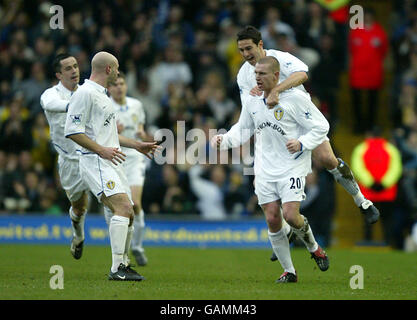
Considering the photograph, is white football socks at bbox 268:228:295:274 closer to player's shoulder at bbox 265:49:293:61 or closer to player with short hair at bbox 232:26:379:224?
player with short hair at bbox 232:26:379:224

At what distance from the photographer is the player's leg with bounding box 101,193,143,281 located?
10.8 metres

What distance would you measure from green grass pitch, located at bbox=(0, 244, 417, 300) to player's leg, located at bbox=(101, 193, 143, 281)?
0.19m

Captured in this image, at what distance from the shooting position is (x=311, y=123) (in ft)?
35.6

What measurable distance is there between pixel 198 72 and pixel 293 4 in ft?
11.0

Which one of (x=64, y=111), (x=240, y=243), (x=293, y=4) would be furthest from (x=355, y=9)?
(x=64, y=111)

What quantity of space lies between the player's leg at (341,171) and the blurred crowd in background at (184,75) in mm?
7017

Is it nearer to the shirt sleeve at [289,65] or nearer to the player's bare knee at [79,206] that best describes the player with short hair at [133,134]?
the player's bare knee at [79,206]

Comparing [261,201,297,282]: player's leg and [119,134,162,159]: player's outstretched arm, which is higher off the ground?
[119,134,162,159]: player's outstretched arm

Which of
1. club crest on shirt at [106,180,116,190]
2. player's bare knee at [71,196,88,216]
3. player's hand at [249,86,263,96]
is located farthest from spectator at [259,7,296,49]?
club crest on shirt at [106,180,116,190]

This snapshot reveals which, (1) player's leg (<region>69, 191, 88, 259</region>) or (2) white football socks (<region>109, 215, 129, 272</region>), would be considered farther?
(1) player's leg (<region>69, 191, 88, 259</region>)

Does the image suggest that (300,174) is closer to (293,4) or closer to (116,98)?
(116,98)

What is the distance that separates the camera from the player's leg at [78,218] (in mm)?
13180

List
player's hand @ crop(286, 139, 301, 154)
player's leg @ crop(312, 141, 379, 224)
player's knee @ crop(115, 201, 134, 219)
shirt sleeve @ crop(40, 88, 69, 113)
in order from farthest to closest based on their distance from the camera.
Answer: shirt sleeve @ crop(40, 88, 69, 113) → player's leg @ crop(312, 141, 379, 224) → player's knee @ crop(115, 201, 134, 219) → player's hand @ crop(286, 139, 301, 154)

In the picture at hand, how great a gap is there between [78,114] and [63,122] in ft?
6.68
